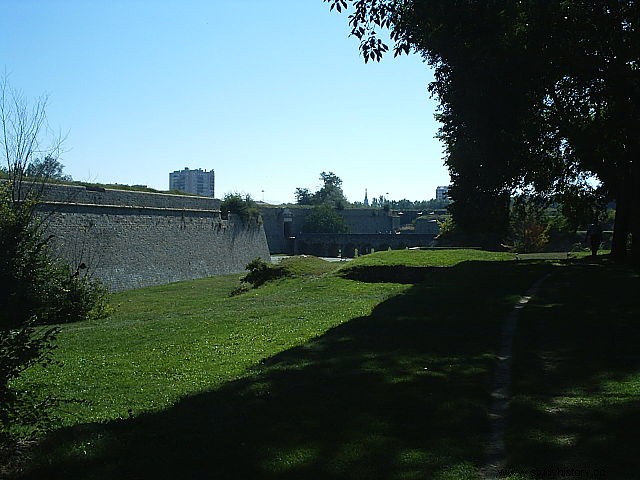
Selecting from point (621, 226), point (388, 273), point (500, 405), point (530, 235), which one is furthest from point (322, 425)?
point (530, 235)

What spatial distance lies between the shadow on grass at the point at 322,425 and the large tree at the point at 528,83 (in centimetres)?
587

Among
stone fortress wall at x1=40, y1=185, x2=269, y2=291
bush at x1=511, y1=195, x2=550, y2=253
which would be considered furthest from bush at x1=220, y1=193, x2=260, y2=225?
bush at x1=511, y1=195, x2=550, y2=253

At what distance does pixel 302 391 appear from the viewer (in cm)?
600

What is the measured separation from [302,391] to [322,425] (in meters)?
1.05

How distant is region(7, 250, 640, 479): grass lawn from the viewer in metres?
4.28

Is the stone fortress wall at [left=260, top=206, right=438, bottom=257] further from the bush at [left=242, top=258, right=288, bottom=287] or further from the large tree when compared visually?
the large tree

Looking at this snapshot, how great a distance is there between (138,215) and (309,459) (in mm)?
29264

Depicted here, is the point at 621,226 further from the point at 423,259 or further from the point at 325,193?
the point at 325,193

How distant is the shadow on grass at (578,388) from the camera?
168 inches

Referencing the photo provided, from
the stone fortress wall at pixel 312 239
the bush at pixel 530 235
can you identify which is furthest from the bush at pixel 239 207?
the stone fortress wall at pixel 312 239

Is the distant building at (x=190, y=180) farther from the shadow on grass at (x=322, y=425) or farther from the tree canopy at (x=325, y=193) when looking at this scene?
the shadow on grass at (x=322, y=425)

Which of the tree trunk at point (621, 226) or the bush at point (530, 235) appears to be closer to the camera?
the tree trunk at point (621, 226)

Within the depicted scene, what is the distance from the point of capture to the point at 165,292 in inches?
1117

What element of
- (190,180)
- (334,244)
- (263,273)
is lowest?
(334,244)
